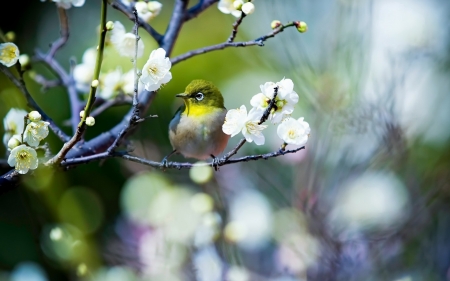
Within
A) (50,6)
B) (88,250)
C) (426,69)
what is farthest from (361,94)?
(50,6)

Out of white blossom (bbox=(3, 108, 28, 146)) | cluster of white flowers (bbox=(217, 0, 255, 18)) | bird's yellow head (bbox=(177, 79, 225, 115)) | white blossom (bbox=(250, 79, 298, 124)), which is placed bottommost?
bird's yellow head (bbox=(177, 79, 225, 115))

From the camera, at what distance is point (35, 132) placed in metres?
0.70

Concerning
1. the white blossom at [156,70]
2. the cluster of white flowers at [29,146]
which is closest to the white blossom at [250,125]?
the white blossom at [156,70]

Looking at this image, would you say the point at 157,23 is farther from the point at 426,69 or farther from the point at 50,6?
the point at 426,69

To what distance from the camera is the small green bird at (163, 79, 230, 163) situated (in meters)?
1.17

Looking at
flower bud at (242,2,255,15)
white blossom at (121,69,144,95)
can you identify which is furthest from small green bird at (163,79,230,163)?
flower bud at (242,2,255,15)

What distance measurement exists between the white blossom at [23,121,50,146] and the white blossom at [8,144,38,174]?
16 mm

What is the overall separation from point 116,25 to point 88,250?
49cm

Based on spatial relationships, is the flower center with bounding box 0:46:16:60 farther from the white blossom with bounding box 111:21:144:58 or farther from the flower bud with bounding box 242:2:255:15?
the flower bud with bounding box 242:2:255:15

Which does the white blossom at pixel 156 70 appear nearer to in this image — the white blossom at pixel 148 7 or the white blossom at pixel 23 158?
the white blossom at pixel 23 158

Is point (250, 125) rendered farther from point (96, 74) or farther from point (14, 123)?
point (14, 123)

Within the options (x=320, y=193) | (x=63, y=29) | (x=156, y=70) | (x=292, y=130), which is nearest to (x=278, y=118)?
(x=292, y=130)

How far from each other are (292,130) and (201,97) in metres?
0.46

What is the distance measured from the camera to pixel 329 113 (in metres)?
1.36
